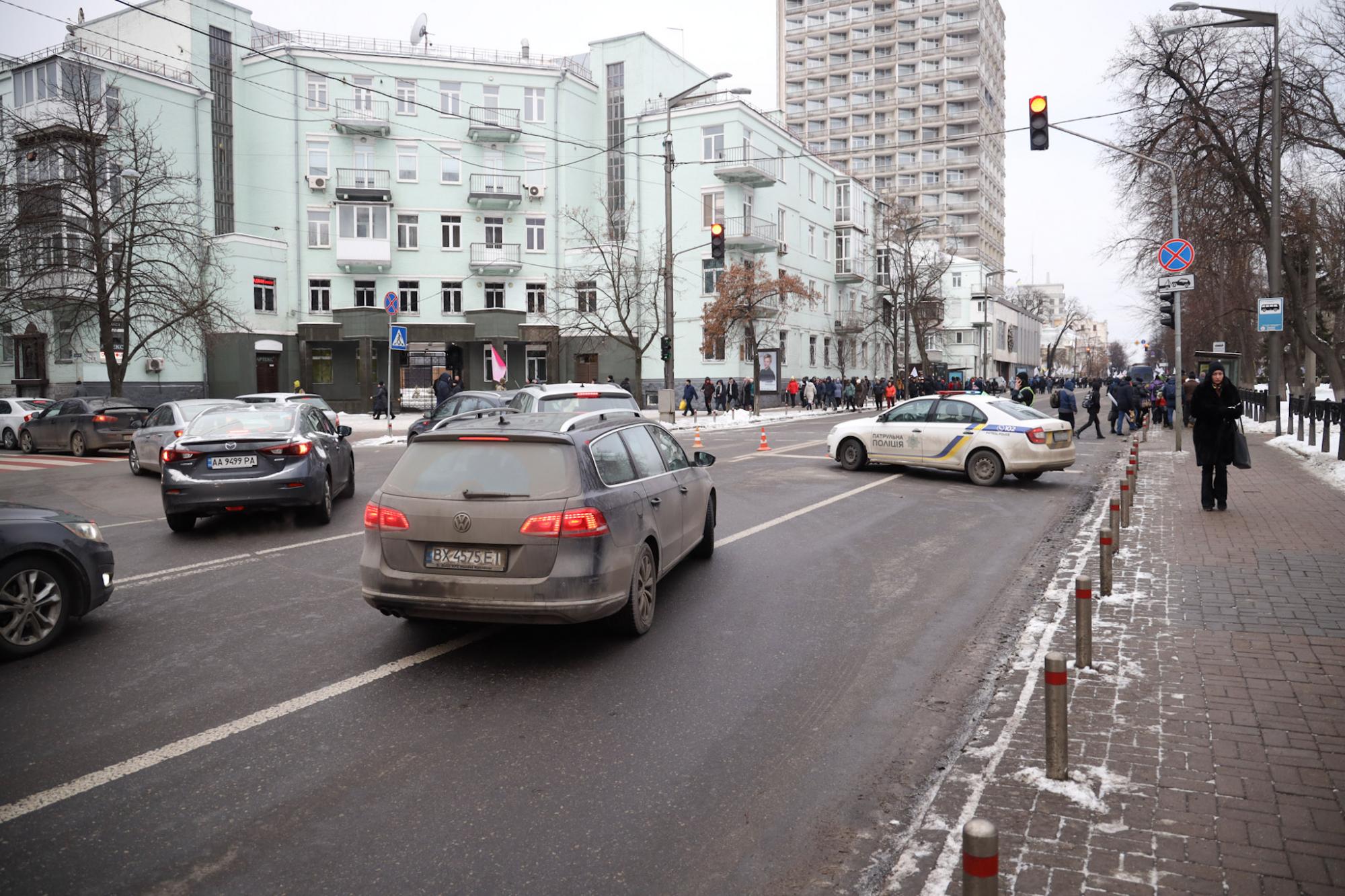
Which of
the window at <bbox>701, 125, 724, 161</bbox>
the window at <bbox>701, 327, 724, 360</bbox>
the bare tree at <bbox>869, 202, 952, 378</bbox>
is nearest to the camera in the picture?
the window at <bbox>701, 327, 724, 360</bbox>

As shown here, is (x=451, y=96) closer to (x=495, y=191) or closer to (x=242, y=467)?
(x=495, y=191)

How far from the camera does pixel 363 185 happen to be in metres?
47.6

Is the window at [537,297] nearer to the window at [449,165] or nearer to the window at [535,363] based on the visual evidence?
the window at [535,363]

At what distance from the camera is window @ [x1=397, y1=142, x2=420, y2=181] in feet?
159

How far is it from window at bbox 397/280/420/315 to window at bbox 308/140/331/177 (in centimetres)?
660

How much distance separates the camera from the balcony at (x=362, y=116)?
46781 millimetres

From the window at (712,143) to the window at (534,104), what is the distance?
868cm

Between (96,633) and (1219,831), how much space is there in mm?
7001

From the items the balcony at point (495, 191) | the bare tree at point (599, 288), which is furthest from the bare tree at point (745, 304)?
the balcony at point (495, 191)

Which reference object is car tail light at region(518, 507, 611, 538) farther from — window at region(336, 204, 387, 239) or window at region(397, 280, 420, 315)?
window at region(336, 204, 387, 239)

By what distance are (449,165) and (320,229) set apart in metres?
7.42

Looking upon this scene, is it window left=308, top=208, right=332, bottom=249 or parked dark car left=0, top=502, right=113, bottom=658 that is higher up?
window left=308, top=208, right=332, bottom=249

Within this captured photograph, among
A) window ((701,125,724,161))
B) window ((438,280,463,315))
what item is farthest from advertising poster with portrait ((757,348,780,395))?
window ((438,280,463,315))

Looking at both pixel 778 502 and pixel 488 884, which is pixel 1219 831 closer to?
pixel 488 884
